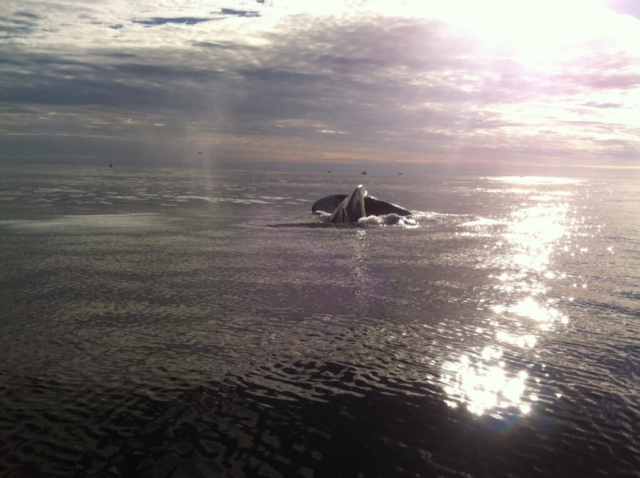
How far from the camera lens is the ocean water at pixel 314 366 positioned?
13.6 feet

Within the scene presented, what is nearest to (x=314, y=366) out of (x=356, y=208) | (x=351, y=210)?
(x=351, y=210)

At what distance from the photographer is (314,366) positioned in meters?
6.03

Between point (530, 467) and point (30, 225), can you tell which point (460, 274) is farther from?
point (30, 225)

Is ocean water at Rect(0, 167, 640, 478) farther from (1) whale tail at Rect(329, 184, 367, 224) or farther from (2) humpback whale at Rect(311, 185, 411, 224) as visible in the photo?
(2) humpback whale at Rect(311, 185, 411, 224)

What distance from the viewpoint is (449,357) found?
21.0 ft

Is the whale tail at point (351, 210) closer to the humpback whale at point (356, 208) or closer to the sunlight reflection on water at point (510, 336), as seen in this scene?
the humpback whale at point (356, 208)

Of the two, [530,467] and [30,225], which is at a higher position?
[530,467]

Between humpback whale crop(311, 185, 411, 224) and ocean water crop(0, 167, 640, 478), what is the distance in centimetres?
1014

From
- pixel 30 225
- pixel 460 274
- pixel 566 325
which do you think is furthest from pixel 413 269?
pixel 30 225

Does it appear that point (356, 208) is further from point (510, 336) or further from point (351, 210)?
point (510, 336)

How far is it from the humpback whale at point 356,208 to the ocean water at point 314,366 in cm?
1014

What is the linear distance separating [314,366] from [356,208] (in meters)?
19.4

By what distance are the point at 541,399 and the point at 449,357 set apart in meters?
1.35

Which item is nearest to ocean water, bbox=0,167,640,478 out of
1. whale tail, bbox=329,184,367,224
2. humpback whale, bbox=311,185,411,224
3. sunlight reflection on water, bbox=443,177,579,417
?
sunlight reflection on water, bbox=443,177,579,417
